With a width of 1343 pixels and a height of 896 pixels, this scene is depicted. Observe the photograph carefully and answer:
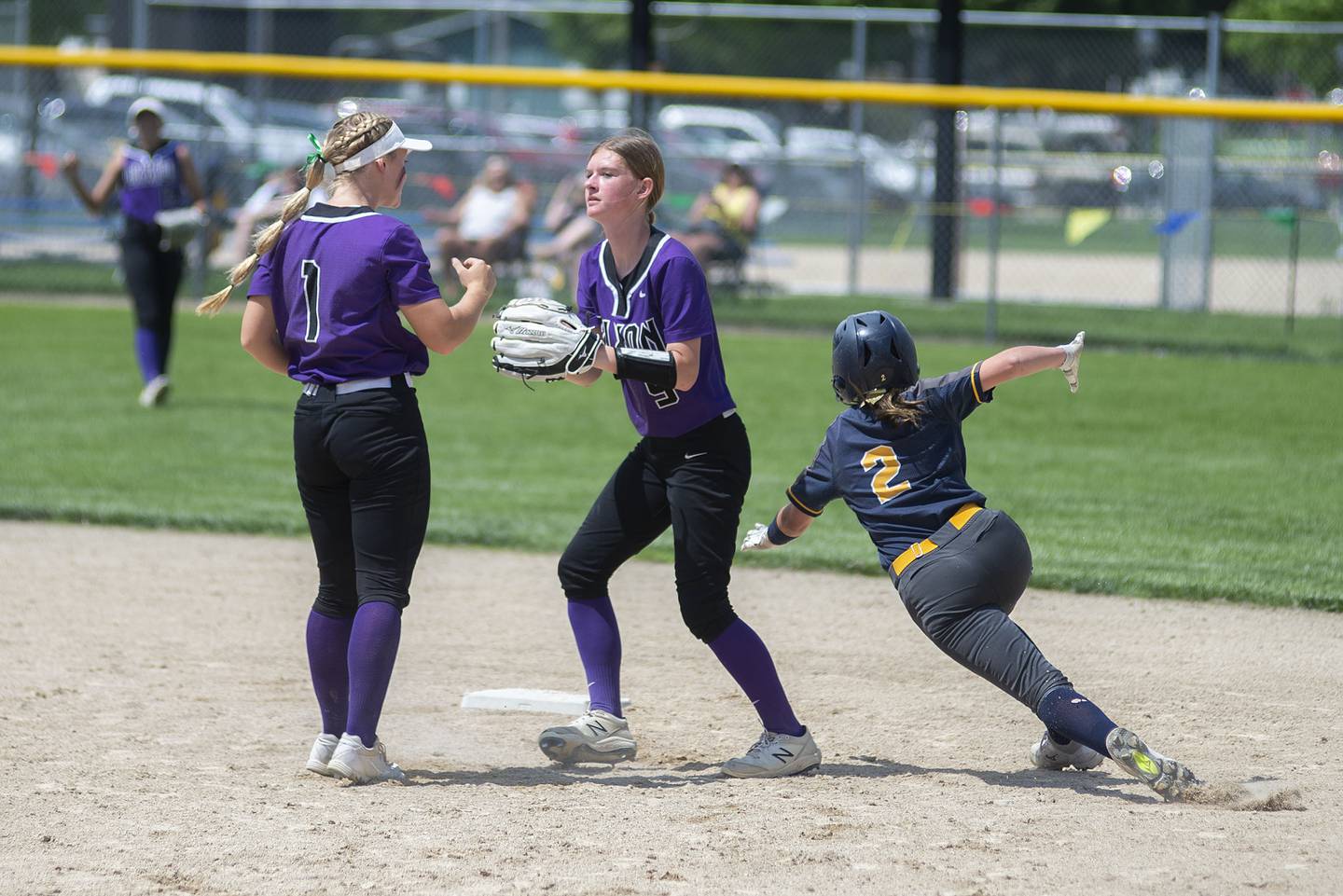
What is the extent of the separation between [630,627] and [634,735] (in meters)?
1.44

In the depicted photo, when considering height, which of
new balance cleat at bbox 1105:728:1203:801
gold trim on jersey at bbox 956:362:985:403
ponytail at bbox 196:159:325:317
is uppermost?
ponytail at bbox 196:159:325:317

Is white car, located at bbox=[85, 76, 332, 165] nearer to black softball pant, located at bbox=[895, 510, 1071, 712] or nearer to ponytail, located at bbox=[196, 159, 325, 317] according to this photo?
ponytail, located at bbox=[196, 159, 325, 317]

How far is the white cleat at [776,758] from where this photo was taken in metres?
4.44

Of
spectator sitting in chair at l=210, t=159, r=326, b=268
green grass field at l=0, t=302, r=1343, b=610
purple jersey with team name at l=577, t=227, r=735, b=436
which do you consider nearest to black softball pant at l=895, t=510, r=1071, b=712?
purple jersey with team name at l=577, t=227, r=735, b=436

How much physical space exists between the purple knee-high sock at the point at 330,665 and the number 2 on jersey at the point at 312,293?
2.64ft

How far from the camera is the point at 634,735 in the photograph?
16.1 ft

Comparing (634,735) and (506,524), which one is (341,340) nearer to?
(634,735)

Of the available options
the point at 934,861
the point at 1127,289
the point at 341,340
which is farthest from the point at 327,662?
the point at 1127,289

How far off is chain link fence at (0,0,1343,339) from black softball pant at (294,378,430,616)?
8.60m

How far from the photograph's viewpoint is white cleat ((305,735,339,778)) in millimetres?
4371

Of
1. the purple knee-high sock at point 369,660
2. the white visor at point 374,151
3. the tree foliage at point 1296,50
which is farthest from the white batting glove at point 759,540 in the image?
the tree foliage at point 1296,50

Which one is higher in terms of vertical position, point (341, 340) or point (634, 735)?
point (341, 340)

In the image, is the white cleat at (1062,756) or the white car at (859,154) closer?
the white cleat at (1062,756)

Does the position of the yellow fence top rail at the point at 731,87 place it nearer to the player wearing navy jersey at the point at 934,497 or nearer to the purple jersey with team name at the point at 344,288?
the player wearing navy jersey at the point at 934,497
